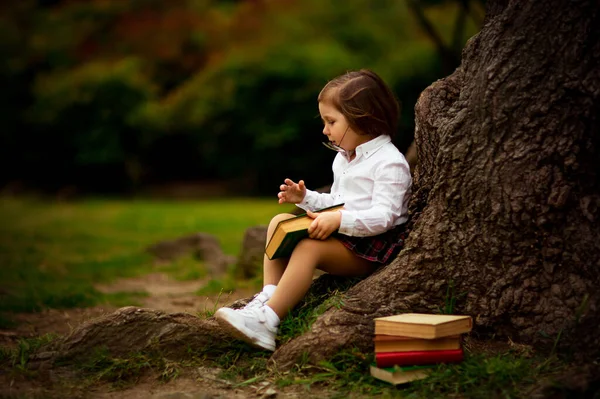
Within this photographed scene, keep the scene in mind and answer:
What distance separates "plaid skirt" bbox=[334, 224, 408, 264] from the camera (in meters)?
3.30

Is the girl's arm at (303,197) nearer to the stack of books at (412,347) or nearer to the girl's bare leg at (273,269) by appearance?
the girl's bare leg at (273,269)

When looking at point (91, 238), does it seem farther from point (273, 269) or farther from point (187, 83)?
point (187, 83)

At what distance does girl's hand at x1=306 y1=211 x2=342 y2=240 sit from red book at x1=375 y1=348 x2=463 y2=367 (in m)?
0.65

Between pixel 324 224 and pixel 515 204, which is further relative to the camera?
pixel 324 224

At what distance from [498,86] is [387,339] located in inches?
46.9

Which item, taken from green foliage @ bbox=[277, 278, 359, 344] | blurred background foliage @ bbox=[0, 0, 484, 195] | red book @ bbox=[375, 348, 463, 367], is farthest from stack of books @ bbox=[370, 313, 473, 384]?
blurred background foliage @ bbox=[0, 0, 484, 195]

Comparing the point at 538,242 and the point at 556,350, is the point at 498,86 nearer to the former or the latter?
the point at 538,242

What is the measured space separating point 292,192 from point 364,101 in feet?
2.01

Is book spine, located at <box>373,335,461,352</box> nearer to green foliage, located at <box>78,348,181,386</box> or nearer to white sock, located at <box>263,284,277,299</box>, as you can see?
white sock, located at <box>263,284,277,299</box>

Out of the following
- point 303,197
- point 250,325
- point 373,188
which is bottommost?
point 250,325

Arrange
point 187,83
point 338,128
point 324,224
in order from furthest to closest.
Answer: point 187,83
point 338,128
point 324,224

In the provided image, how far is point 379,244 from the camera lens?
3.36 meters

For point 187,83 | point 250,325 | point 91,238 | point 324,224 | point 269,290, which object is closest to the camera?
point 250,325

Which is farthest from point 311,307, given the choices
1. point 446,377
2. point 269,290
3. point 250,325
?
point 446,377
